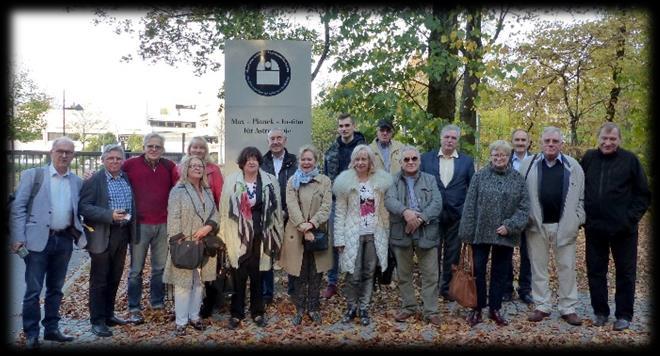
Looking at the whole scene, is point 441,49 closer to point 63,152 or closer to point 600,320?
point 600,320

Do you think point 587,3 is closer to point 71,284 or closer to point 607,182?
point 607,182

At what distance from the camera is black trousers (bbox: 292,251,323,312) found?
6.38 meters

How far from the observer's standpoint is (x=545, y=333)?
6.02 metres

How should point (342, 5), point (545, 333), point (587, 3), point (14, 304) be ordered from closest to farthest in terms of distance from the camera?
1. point (545, 333)
2. point (14, 304)
3. point (342, 5)
4. point (587, 3)

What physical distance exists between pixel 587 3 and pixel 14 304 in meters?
9.30

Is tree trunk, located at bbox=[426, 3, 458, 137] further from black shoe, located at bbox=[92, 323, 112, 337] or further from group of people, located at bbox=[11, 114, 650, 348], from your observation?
black shoe, located at bbox=[92, 323, 112, 337]

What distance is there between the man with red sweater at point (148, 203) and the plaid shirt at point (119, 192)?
19 cm

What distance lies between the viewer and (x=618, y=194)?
6047mm

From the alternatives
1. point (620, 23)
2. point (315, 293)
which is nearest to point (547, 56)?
point (620, 23)

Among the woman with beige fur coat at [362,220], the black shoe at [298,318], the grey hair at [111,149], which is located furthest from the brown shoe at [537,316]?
the grey hair at [111,149]

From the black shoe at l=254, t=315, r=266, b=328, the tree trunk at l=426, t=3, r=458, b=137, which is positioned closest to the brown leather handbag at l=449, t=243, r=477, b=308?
the black shoe at l=254, t=315, r=266, b=328

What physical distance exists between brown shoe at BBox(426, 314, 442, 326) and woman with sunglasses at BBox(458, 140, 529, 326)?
338 mm

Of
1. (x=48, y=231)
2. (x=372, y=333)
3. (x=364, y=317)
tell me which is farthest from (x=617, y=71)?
(x=48, y=231)

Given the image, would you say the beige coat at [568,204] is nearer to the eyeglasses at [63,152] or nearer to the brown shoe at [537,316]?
the brown shoe at [537,316]
